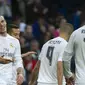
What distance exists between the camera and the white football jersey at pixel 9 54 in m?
12.0

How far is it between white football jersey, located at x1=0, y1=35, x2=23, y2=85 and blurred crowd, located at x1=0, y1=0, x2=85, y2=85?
663cm

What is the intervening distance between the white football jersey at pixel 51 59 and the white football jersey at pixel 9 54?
22.8 inches

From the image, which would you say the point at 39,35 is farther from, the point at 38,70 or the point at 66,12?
the point at 38,70

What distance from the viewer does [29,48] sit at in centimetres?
1866

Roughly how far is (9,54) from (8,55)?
0.09ft

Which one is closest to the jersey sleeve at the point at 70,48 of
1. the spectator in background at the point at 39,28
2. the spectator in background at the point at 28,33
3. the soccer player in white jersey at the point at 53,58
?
the soccer player in white jersey at the point at 53,58

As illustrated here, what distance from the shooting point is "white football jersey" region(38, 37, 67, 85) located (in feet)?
40.3

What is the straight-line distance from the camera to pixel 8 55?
12055 millimetres

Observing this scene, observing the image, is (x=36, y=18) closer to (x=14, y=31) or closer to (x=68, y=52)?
(x=14, y=31)

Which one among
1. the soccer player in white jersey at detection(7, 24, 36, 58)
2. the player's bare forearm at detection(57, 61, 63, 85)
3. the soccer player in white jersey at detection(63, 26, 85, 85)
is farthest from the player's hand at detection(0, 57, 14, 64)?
the soccer player in white jersey at detection(63, 26, 85, 85)

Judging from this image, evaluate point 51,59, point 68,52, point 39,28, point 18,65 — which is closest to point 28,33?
point 39,28

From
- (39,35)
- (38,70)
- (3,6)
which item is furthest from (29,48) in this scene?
(38,70)

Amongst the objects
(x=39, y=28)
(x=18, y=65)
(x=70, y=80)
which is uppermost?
(x=39, y=28)

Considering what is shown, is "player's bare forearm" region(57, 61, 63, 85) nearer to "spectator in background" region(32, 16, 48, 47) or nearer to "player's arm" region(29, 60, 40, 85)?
"player's arm" region(29, 60, 40, 85)
